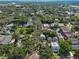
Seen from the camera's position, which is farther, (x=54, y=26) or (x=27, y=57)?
(x=54, y=26)

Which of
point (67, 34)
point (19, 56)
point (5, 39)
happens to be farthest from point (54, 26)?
point (19, 56)

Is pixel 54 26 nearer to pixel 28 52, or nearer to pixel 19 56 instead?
pixel 28 52

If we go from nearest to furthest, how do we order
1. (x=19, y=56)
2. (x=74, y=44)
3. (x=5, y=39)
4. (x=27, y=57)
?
1. (x=19, y=56)
2. (x=27, y=57)
3. (x=74, y=44)
4. (x=5, y=39)

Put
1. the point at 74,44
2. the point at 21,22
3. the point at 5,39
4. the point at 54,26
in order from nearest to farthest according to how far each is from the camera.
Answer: the point at 74,44 → the point at 5,39 → the point at 54,26 → the point at 21,22

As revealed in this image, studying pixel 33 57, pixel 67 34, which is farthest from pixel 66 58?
pixel 67 34

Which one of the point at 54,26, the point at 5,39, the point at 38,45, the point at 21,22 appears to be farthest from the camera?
the point at 21,22

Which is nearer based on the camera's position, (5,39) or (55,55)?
(55,55)

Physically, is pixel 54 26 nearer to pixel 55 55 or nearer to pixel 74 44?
pixel 74 44

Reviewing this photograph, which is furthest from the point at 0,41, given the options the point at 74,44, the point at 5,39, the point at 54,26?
the point at 54,26

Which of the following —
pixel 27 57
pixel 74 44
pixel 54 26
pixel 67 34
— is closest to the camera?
pixel 27 57
